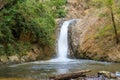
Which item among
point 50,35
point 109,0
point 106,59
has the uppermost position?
point 109,0

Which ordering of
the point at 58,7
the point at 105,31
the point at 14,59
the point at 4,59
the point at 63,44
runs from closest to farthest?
the point at 4,59 < the point at 14,59 < the point at 105,31 < the point at 63,44 < the point at 58,7

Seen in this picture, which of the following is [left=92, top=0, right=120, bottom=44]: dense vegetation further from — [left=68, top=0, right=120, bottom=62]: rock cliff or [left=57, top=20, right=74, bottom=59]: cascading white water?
[left=57, top=20, right=74, bottom=59]: cascading white water

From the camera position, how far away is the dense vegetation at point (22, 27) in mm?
25250

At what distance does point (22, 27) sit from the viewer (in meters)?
26.8

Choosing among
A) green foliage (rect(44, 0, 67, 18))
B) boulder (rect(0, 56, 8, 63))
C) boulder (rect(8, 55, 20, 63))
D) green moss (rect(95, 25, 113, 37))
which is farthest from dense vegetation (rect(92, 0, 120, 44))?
green foliage (rect(44, 0, 67, 18))

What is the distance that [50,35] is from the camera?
97.3 ft

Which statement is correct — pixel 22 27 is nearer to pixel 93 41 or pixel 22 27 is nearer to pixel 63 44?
pixel 63 44

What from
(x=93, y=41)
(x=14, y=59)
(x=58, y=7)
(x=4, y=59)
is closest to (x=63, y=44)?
(x=93, y=41)

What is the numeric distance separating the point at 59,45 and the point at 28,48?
15.4 ft

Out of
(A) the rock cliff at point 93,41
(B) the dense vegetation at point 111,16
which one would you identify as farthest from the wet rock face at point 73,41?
(B) the dense vegetation at point 111,16

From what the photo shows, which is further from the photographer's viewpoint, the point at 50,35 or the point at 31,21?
the point at 50,35

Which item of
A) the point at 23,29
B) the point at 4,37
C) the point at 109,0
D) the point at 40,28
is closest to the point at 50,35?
the point at 40,28

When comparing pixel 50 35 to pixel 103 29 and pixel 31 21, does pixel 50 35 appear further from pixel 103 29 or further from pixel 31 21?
pixel 103 29

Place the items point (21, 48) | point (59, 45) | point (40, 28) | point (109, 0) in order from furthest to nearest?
point (59, 45), point (40, 28), point (21, 48), point (109, 0)
